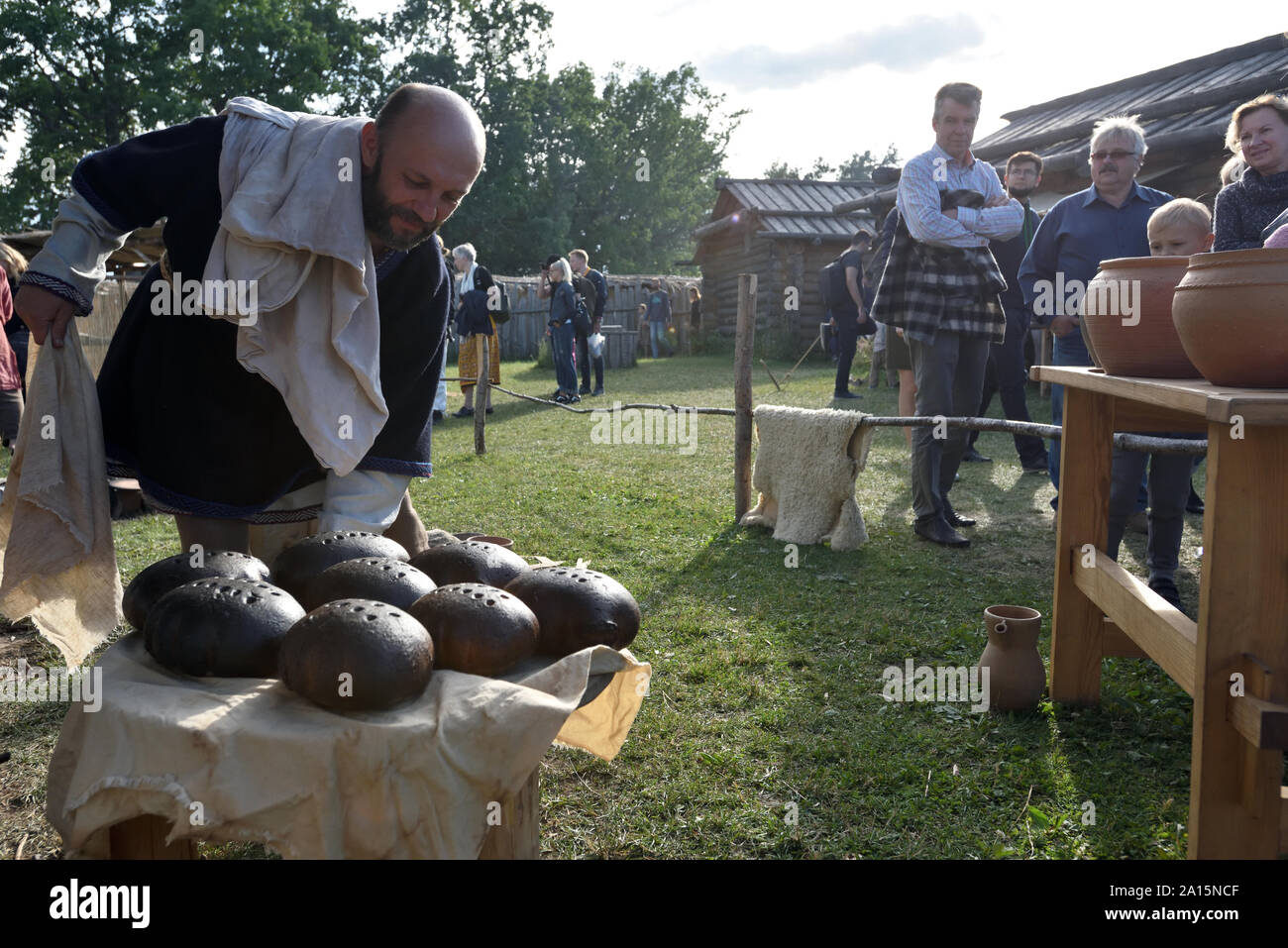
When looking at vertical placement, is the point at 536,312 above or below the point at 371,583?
above

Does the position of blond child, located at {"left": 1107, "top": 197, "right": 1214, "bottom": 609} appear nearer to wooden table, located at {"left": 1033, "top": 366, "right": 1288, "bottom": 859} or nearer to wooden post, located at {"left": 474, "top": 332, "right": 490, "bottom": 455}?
wooden table, located at {"left": 1033, "top": 366, "right": 1288, "bottom": 859}

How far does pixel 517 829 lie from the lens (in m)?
1.86

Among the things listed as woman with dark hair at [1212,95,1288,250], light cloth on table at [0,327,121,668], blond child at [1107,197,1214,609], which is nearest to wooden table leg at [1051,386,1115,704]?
blond child at [1107,197,1214,609]

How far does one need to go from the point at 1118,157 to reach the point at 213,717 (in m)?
5.20

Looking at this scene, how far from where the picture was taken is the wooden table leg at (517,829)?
5.97ft

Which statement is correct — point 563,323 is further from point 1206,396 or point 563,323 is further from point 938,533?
point 1206,396

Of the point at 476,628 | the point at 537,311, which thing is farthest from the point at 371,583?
the point at 537,311

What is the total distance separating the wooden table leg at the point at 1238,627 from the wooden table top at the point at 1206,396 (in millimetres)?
85

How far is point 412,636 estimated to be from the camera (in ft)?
5.71

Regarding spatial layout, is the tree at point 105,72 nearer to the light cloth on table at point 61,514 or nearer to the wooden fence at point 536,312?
the wooden fence at point 536,312

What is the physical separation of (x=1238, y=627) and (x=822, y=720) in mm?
1481

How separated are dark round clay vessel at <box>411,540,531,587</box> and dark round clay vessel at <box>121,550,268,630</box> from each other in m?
0.38
